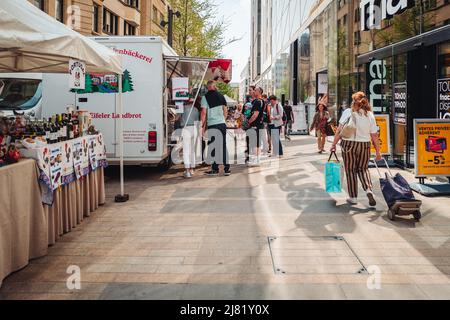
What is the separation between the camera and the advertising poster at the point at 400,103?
11.3m

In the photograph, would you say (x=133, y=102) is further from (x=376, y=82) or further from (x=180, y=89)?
(x=376, y=82)

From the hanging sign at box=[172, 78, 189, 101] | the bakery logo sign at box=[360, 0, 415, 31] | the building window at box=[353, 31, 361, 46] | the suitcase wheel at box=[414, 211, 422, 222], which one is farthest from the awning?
the building window at box=[353, 31, 361, 46]

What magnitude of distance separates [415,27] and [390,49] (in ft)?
3.12

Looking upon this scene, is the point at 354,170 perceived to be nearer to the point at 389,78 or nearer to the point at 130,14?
the point at 389,78

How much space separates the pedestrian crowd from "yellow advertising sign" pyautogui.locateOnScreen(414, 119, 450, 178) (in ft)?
4.69

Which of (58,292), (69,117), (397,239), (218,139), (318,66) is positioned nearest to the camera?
(58,292)

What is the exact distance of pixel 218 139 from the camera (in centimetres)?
1070

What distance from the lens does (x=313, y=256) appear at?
5.00 meters

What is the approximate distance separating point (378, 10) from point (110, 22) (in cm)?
2348

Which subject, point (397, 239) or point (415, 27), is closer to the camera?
point (397, 239)

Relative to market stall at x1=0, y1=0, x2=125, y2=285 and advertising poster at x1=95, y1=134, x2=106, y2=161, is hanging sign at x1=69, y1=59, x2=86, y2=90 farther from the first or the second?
advertising poster at x1=95, y1=134, x2=106, y2=161

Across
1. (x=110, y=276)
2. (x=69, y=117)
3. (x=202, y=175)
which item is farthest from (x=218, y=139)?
(x=110, y=276)

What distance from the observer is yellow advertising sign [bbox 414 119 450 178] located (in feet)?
27.7

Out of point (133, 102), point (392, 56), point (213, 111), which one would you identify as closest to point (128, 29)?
point (392, 56)
